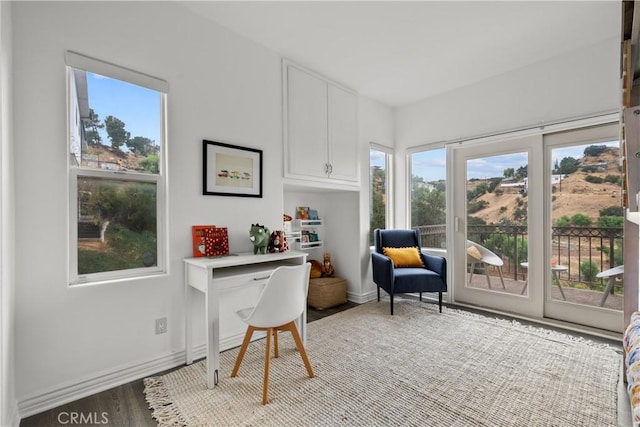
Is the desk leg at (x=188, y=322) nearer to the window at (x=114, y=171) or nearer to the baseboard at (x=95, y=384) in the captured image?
the baseboard at (x=95, y=384)

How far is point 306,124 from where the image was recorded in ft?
10.8

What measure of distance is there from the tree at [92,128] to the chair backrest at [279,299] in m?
1.51

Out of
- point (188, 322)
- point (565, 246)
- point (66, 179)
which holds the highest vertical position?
point (66, 179)

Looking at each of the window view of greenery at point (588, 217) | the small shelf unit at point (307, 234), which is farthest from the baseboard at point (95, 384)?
the window view of greenery at point (588, 217)

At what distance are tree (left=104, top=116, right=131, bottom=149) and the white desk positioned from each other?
3.14 feet

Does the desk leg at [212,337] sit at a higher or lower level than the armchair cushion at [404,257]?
lower

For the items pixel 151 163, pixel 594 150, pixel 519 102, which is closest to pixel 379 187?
pixel 519 102

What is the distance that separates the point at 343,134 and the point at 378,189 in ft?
3.27

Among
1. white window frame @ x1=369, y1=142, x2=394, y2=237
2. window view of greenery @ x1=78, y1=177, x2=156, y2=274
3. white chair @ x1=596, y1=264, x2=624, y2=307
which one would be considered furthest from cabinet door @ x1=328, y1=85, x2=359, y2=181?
white chair @ x1=596, y1=264, x2=624, y2=307

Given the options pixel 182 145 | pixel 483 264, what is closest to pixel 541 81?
pixel 483 264

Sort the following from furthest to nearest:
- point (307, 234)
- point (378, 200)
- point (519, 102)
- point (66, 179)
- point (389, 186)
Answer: point (389, 186), point (378, 200), point (307, 234), point (519, 102), point (66, 179)

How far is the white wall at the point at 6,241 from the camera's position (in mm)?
1302

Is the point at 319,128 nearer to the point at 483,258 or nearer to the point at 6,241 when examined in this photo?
the point at 483,258

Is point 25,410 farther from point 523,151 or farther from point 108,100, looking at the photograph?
point 523,151
